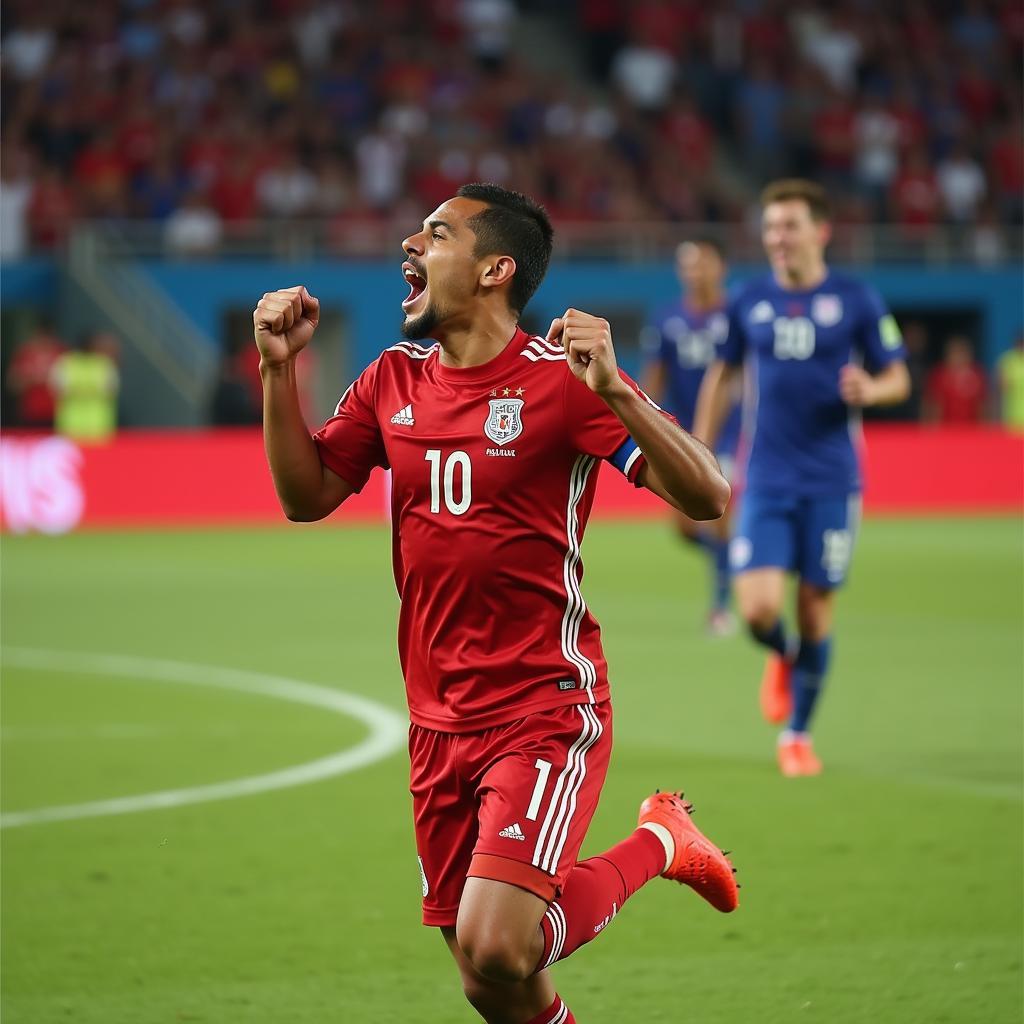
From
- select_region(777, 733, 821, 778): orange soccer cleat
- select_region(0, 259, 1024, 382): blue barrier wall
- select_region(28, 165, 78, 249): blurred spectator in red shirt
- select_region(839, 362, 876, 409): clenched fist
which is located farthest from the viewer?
select_region(0, 259, 1024, 382): blue barrier wall

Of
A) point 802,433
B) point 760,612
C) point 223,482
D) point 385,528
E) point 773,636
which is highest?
point 802,433

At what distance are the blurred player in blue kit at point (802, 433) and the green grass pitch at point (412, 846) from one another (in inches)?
27.0

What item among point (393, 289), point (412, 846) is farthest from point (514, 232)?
point (393, 289)

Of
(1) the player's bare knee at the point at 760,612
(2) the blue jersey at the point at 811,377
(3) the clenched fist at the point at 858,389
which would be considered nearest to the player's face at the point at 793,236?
(2) the blue jersey at the point at 811,377

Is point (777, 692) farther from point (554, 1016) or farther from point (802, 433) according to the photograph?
point (554, 1016)

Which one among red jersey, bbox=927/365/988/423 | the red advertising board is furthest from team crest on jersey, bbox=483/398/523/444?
red jersey, bbox=927/365/988/423

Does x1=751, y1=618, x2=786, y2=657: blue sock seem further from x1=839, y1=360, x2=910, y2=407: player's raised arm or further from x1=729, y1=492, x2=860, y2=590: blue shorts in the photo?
x1=839, y1=360, x2=910, y2=407: player's raised arm

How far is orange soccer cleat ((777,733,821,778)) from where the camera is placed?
28.0 ft

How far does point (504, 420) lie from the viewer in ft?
14.4

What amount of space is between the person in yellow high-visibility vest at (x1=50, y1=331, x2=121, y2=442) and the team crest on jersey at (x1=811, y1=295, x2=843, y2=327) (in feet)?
59.3

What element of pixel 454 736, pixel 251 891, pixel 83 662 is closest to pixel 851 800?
pixel 251 891

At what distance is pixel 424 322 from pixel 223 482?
63.2 ft

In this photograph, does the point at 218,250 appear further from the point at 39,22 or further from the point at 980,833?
the point at 980,833

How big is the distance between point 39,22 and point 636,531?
14.3 meters
